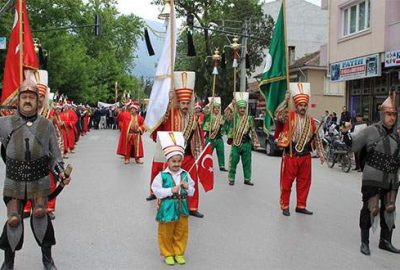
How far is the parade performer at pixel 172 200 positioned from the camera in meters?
5.72

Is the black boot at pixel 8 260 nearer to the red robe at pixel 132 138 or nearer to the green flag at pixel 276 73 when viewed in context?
the green flag at pixel 276 73

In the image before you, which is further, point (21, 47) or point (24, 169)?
point (21, 47)

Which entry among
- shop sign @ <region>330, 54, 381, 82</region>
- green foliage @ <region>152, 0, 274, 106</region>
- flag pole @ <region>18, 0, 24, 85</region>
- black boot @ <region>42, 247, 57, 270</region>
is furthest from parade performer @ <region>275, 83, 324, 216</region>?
green foliage @ <region>152, 0, 274, 106</region>

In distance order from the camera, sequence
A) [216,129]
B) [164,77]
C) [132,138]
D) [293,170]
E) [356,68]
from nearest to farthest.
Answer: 1. [164,77]
2. [293,170]
3. [216,129]
4. [132,138]
5. [356,68]

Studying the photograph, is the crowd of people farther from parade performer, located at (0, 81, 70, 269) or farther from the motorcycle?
the motorcycle

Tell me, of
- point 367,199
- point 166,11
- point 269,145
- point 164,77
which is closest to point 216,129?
point 269,145

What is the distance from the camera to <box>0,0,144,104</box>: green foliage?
3769 centimetres

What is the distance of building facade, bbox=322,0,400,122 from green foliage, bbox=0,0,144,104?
17792 millimetres

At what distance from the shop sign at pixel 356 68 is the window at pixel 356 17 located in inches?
51.0

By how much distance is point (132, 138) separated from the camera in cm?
1630

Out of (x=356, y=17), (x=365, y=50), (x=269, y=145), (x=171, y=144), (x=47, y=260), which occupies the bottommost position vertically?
(x=269, y=145)

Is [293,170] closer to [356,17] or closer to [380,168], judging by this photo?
[380,168]

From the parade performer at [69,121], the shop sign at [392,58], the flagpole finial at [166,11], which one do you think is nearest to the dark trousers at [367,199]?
the flagpole finial at [166,11]

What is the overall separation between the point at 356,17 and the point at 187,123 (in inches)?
665
